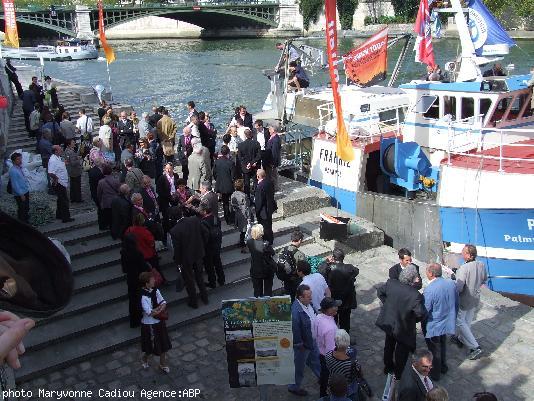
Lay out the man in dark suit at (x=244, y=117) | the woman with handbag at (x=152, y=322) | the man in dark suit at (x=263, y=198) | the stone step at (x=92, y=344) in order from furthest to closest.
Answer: the man in dark suit at (x=244, y=117) → the man in dark suit at (x=263, y=198) → the stone step at (x=92, y=344) → the woman with handbag at (x=152, y=322)

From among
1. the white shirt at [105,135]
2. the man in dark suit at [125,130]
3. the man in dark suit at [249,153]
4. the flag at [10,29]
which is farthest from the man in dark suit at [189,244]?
the flag at [10,29]

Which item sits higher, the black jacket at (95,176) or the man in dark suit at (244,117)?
the man in dark suit at (244,117)

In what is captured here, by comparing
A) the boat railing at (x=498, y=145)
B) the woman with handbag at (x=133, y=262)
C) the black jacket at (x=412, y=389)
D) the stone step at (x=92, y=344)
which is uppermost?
the boat railing at (x=498, y=145)

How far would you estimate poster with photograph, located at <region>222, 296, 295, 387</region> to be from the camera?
638cm

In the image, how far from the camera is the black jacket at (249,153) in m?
12.1

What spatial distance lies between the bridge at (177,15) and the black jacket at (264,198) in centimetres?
7143

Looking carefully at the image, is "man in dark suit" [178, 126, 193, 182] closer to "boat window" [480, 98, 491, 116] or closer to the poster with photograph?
"boat window" [480, 98, 491, 116]

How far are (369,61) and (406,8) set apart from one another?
2825 inches

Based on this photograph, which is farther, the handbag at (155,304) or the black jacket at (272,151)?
the black jacket at (272,151)

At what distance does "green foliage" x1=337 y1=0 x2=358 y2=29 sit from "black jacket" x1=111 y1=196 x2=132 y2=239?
8116 cm

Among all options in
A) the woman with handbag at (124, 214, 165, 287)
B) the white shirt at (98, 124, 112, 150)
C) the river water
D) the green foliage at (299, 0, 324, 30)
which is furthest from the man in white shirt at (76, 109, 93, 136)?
the green foliage at (299, 0, 324, 30)

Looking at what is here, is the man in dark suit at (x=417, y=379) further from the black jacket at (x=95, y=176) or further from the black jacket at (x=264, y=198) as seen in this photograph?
the black jacket at (x=95, y=176)

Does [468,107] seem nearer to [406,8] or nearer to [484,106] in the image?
[484,106]

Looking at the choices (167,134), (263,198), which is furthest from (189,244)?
(167,134)
